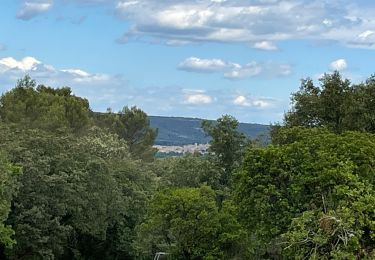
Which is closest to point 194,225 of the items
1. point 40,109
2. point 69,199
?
point 69,199

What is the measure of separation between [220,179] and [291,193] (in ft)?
53.1

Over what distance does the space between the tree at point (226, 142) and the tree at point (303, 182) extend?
11.7m

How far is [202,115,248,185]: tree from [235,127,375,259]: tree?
462 inches

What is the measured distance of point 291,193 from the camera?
27688 millimetres

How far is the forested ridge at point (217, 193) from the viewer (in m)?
24.8

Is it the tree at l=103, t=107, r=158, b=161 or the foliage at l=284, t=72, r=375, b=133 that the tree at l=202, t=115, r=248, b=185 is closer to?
the foliage at l=284, t=72, r=375, b=133

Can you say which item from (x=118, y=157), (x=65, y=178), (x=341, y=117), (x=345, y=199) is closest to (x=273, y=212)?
(x=345, y=199)

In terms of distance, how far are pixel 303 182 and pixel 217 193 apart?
45.6 ft

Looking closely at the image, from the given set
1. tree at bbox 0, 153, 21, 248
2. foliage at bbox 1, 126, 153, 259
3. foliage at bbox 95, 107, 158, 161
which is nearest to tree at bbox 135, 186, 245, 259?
foliage at bbox 1, 126, 153, 259

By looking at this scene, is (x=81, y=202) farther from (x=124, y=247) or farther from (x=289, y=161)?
(x=289, y=161)

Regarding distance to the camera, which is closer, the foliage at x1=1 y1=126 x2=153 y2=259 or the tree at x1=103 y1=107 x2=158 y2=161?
the foliage at x1=1 y1=126 x2=153 y2=259

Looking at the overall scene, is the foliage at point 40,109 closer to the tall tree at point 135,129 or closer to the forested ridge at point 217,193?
the forested ridge at point 217,193

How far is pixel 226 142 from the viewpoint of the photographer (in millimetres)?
43156

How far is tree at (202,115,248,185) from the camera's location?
141ft
